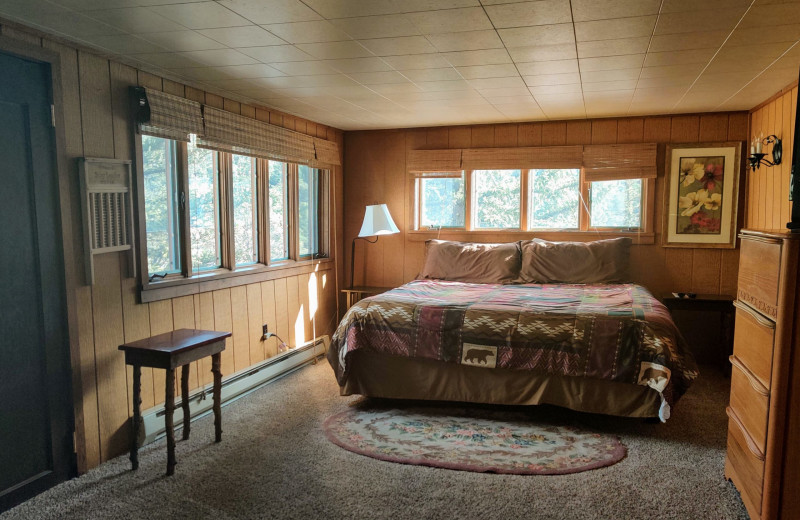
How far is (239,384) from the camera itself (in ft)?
12.1

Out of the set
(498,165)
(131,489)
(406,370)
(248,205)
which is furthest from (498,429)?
(498,165)

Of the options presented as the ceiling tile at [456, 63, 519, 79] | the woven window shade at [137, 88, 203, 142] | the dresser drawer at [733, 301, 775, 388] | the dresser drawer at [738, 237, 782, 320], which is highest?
the ceiling tile at [456, 63, 519, 79]

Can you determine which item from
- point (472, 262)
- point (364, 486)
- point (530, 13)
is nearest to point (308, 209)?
point (472, 262)

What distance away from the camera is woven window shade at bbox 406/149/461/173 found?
16.9 feet

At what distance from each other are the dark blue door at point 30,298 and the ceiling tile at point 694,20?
8.93 ft

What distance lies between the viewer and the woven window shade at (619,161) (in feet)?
15.1

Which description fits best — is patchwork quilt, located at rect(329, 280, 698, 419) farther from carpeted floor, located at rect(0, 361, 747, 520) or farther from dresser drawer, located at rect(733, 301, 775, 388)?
dresser drawer, located at rect(733, 301, 775, 388)

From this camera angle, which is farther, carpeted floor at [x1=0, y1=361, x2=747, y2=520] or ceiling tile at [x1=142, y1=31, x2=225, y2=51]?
ceiling tile at [x1=142, y1=31, x2=225, y2=51]

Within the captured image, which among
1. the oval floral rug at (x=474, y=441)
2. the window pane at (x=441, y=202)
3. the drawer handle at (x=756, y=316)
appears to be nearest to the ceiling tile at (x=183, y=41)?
the oval floral rug at (x=474, y=441)

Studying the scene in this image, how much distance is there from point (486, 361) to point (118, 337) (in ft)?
6.63

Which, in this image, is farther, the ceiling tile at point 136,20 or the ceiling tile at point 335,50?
the ceiling tile at point 335,50

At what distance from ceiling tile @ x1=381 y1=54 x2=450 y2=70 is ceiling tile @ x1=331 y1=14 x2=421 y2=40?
0.36 metres

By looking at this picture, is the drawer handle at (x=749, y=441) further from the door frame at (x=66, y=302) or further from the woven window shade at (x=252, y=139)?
the woven window shade at (x=252, y=139)

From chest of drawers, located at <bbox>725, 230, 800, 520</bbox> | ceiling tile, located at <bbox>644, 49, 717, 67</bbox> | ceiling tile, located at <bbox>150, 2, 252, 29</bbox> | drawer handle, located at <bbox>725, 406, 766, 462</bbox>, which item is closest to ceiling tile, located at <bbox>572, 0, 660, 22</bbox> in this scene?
ceiling tile, located at <bbox>644, 49, 717, 67</bbox>
